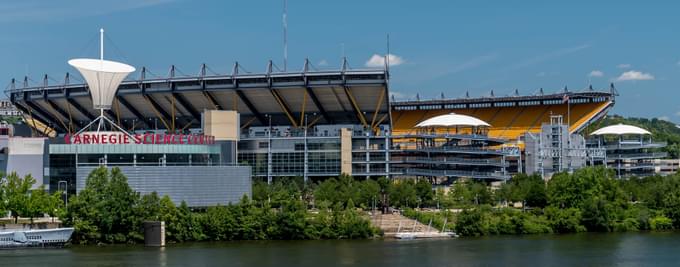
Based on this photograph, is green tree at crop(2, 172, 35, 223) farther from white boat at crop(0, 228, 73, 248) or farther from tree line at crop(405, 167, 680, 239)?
tree line at crop(405, 167, 680, 239)

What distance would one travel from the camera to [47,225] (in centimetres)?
8669

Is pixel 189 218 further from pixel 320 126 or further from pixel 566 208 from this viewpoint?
pixel 320 126

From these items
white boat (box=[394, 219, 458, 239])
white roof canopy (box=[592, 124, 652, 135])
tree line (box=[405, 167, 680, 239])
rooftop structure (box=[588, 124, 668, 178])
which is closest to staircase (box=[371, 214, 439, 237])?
white boat (box=[394, 219, 458, 239])

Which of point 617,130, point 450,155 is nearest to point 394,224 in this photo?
point 450,155

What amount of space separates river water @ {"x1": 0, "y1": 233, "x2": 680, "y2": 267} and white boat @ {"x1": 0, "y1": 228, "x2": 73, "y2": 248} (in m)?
2.33

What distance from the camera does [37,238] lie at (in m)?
83.6

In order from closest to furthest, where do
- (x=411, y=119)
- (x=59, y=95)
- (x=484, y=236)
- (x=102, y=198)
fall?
(x=102, y=198) → (x=484, y=236) → (x=59, y=95) → (x=411, y=119)

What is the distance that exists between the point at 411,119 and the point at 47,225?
264 feet

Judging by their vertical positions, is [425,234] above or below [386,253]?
above

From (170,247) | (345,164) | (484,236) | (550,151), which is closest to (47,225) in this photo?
(170,247)

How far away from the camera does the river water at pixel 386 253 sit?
69.8m

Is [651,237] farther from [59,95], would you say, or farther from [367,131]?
[59,95]

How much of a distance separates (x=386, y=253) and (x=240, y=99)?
61.3 meters

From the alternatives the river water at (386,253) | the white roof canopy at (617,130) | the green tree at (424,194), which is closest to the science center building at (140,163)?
the river water at (386,253)
